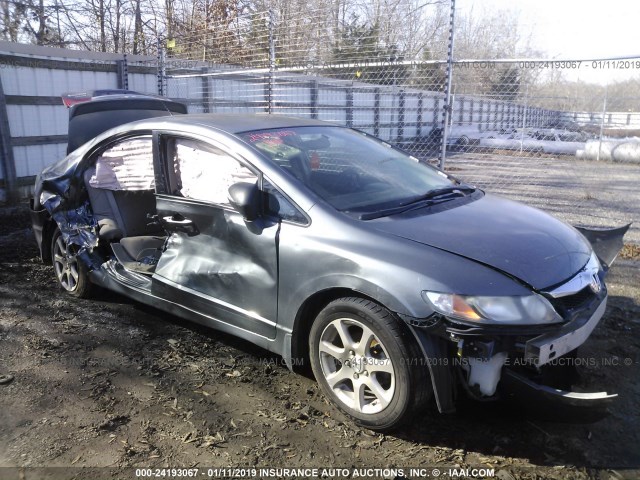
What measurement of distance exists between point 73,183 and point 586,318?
404 cm

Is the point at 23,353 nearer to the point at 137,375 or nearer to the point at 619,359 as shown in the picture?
the point at 137,375

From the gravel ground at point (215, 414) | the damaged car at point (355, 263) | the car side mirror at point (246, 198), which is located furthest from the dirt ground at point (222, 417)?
the car side mirror at point (246, 198)

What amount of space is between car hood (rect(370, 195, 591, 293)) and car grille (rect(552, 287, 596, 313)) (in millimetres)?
91

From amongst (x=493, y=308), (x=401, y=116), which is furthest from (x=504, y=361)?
(x=401, y=116)

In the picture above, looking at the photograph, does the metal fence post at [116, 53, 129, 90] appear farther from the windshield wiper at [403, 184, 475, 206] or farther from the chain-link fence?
the windshield wiper at [403, 184, 475, 206]

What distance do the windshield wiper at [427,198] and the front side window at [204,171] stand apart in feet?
2.61

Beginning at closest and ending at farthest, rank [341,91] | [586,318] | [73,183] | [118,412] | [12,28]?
[586,318] < [118,412] < [73,183] < [341,91] < [12,28]

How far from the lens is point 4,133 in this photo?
8.45 m

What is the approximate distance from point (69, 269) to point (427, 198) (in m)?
3.16

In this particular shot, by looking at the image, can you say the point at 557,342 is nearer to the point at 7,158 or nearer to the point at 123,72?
the point at 7,158

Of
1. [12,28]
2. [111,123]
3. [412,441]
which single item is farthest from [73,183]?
[12,28]

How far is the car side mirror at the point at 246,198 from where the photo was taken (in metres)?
3.17

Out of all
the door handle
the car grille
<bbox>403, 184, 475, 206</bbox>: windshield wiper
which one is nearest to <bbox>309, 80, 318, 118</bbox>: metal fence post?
<bbox>403, 184, 475, 206</bbox>: windshield wiper

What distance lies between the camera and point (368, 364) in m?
2.87
